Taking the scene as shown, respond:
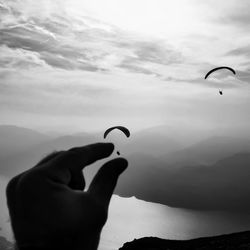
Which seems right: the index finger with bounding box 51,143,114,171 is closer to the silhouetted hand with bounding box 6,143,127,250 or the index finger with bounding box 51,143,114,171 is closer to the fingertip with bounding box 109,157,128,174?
the silhouetted hand with bounding box 6,143,127,250

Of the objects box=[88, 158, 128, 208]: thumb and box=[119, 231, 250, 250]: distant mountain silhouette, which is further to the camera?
box=[119, 231, 250, 250]: distant mountain silhouette

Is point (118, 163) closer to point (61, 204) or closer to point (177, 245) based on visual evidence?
point (61, 204)

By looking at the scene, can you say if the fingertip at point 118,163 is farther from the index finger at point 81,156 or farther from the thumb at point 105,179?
the index finger at point 81,156

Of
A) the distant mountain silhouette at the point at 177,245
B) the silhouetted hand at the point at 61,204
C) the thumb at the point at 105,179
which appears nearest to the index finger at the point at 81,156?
the silhouetted hand at the point at 61,204

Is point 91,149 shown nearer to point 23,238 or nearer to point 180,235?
point 23,238

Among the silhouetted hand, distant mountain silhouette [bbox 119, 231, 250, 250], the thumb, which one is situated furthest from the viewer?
distant mountain silhouette [bbox 119, 231, 250, 250]

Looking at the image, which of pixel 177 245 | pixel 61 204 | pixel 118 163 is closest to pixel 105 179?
pixel 118 163

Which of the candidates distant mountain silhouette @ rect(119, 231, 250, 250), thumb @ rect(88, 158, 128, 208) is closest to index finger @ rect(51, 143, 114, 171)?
thumb @ rect(88, 158, 128, 208)
